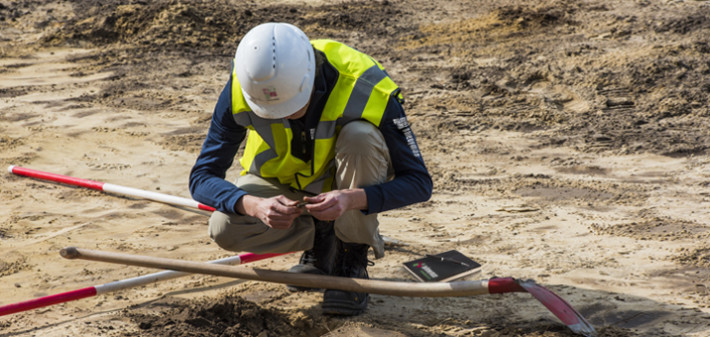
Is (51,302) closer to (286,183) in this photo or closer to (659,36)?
(286,183)

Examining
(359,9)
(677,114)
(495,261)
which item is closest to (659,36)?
(677,114)

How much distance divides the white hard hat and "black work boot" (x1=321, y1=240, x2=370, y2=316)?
2.43 feet

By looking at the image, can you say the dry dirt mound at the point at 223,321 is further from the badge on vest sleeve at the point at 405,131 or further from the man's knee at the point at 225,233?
the badge on vest sleeve at the point at 405,131

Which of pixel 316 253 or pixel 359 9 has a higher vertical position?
pixel 359 9

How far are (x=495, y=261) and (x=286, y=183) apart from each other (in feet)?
3.92

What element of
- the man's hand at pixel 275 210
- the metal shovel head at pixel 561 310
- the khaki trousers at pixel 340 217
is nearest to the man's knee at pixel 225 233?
the khaki trousers at pixel 340 217

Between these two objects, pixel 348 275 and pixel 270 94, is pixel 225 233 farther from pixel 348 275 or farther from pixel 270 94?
pixel 270 94

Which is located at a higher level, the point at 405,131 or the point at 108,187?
the point at 405,131

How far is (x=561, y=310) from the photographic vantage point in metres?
2.69

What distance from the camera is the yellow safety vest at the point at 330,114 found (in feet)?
9.53

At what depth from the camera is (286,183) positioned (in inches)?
128

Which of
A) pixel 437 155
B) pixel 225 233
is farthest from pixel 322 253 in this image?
pixel 437 155

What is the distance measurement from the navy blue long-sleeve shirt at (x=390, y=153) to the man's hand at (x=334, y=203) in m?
0.04

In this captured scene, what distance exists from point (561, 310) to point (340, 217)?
978 mm
